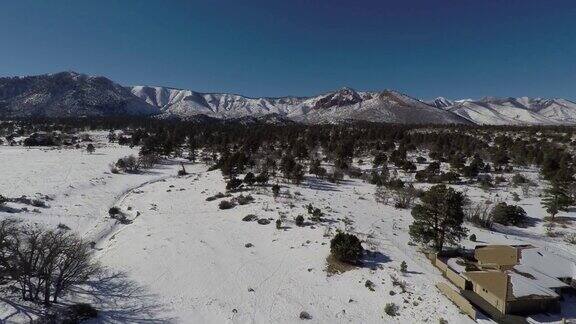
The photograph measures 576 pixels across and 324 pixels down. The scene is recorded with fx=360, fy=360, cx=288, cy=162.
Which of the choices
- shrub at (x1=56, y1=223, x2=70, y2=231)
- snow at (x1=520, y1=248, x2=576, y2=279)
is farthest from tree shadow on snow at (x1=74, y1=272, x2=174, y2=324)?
snow at (x1=520, y1=248, x2=576, y2=279)

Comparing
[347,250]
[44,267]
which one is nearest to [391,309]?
[347,250]

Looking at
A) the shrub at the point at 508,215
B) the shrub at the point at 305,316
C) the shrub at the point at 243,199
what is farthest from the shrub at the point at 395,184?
the shrub at the point at 305,316

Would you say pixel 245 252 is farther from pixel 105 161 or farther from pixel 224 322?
pixel 105 161

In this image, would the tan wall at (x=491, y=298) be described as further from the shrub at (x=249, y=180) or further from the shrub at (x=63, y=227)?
the shrub at (x=63, y=227)

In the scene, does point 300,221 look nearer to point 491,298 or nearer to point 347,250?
point 347,250

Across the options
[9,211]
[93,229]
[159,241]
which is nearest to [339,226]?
[159,241]

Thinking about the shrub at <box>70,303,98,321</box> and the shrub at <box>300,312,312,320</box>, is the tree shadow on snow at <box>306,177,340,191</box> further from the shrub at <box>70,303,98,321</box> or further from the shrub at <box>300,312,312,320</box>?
the shrub at <box>70,303,98,321</box>

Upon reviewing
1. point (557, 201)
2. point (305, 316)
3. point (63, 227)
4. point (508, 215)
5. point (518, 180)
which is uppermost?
point (518, 180)
